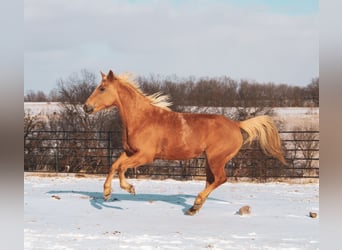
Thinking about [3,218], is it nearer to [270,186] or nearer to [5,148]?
[5,148]

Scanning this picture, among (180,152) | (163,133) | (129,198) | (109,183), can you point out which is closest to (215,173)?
(180,152)

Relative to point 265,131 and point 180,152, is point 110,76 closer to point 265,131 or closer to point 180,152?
point 180,152

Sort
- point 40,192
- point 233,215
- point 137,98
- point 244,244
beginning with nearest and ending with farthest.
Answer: point 244,244 → point 233,215 → point 137,98 → point 40,192

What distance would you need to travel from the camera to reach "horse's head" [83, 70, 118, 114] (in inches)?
284

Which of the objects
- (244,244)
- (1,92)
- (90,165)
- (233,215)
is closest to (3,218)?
(1,92)

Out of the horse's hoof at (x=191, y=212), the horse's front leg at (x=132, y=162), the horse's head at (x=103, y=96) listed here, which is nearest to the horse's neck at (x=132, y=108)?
the horse's head at (x=103, y=96)

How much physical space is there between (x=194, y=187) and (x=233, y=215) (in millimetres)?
4040

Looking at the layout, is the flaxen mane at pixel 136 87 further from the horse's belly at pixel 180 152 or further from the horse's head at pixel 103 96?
the horse's belly at pixel 180 152

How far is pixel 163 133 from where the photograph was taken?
7.19m

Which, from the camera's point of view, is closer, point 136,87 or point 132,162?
point 132,162

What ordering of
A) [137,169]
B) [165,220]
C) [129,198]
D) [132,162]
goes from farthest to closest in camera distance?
[137,169] < [129,198] < [132,162] < [165,220]

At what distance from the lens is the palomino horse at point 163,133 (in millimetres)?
7113

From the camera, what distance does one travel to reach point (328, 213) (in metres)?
2.00

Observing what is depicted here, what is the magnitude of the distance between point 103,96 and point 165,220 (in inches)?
80.1
